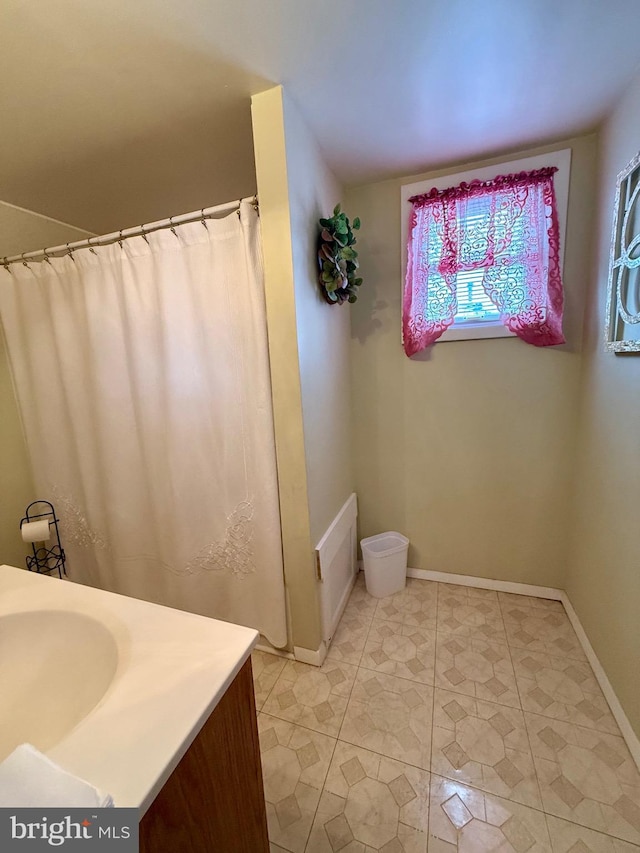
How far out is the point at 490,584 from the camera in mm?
1966

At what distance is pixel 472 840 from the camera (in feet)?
3.14

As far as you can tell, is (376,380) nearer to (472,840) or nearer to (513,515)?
(513,515)

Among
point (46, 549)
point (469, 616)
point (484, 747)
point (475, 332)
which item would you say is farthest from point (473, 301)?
point (46, 549)

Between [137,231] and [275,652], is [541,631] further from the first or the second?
[137,231]

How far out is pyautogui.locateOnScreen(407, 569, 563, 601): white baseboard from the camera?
6.14 ft

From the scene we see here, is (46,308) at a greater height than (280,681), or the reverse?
(46,308)

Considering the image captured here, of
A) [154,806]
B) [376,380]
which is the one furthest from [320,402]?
[154,806]

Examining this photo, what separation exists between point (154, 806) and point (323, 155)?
6.80 ft

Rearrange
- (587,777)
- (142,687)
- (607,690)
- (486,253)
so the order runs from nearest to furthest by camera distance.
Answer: (142,687), (587,777), (607,690), (486,253)

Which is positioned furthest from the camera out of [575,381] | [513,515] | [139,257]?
[513,515]

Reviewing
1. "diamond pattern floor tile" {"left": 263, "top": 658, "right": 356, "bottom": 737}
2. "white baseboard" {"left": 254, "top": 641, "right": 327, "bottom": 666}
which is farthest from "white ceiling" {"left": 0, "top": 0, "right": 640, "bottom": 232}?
"diamond pattern floor tile" {"left": 263, "top": 658, "right": 356, "bottom": 737}

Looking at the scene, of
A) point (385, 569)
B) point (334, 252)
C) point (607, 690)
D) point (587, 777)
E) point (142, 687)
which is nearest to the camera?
point (142, 687)

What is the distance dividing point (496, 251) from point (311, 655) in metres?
2.05

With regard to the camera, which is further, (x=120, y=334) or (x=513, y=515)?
(x=513, y=515)
